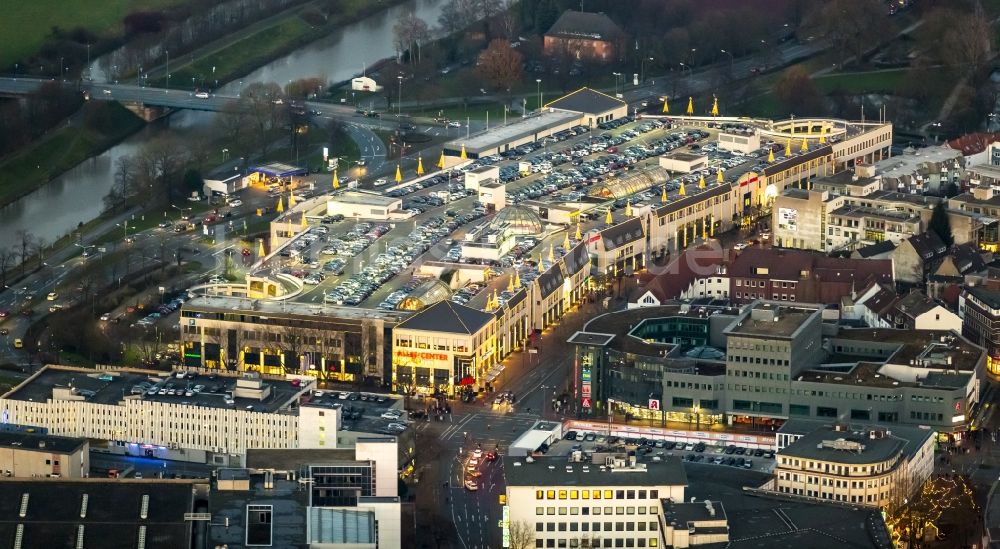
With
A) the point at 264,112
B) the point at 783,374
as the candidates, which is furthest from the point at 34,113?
the point at 783,374

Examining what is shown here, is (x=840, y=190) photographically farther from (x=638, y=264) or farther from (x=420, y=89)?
(x=420, y=89)

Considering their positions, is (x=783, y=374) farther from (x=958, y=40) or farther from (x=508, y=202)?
(x=958, y=40)

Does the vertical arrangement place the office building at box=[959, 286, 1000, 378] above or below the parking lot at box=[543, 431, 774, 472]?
above

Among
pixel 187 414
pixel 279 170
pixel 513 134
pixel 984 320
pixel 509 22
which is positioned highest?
pixel 509 22

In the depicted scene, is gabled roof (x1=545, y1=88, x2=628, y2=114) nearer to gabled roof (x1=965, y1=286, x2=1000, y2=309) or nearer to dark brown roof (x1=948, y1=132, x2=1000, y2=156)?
dark brown roof (x1=948, y1=132, x2=1000, y2=156)

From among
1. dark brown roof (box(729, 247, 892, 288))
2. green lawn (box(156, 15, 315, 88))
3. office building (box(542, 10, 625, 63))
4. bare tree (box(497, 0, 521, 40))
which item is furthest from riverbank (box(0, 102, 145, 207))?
dark brown roof (box(729, 247, 892, 288))

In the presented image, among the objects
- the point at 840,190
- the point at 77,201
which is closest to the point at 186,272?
the point at 77,201

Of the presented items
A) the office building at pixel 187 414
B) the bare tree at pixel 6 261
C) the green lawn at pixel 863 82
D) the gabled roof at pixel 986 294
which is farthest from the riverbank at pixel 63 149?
the gabled roof at pixel 986 294
